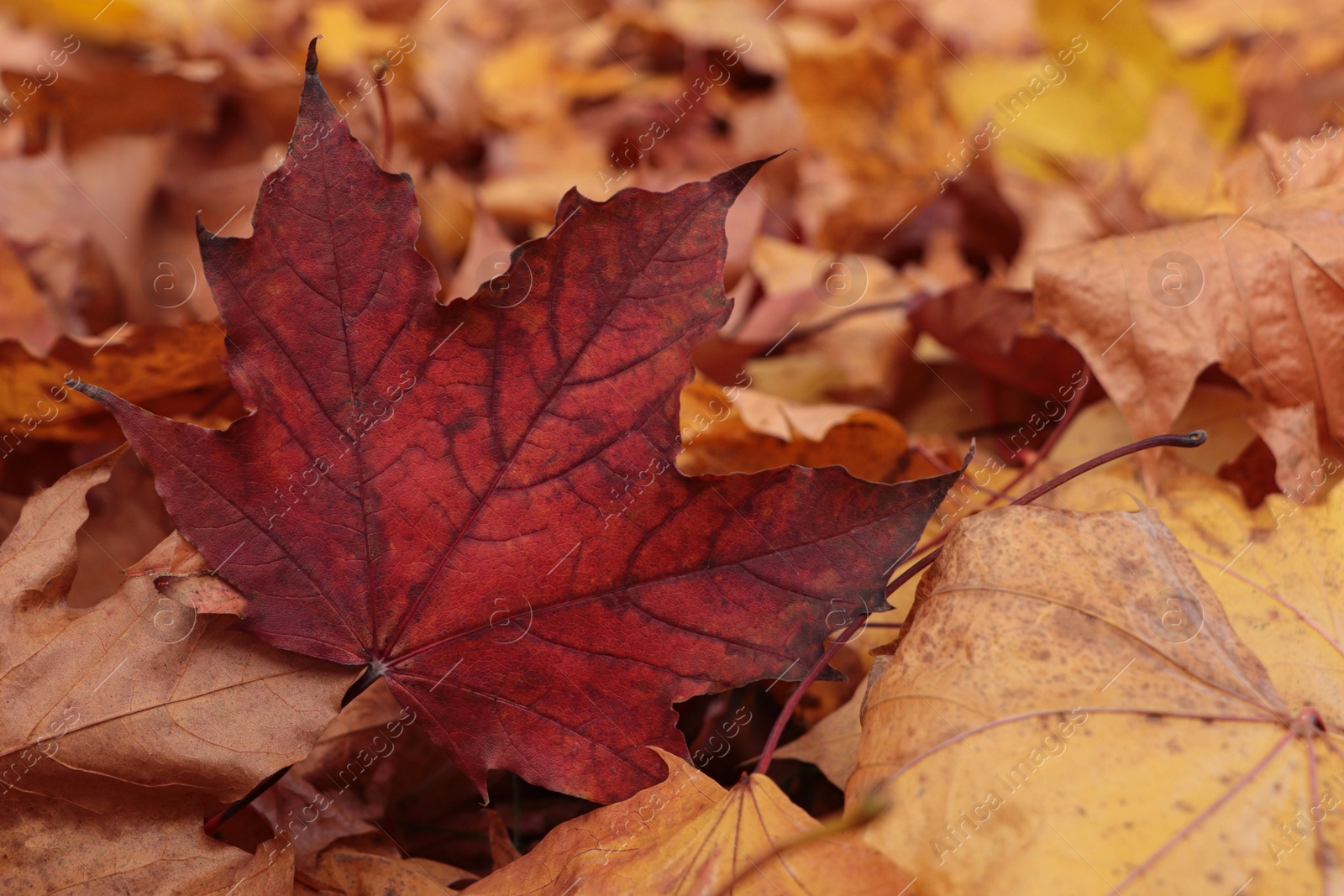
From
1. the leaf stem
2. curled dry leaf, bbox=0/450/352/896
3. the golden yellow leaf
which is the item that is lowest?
the golden yellow leaf

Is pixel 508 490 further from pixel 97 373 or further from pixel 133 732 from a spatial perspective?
pixel 97 373

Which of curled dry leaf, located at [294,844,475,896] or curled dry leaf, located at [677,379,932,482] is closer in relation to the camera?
curled dry leaf, located at [294,844,475,896]

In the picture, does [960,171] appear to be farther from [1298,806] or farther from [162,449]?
[162,449]

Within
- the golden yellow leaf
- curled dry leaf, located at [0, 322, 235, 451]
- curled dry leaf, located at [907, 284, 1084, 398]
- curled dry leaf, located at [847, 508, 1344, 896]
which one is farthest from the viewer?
the golden yellow leaf

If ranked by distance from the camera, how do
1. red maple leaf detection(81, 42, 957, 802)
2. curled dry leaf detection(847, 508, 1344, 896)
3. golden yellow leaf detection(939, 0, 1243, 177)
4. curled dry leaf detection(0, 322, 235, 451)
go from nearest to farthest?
curled dry leaf detection(847, 508, 1344, 896) → red maple leaf detection(81, 42, 957, 802) → curled dry leaf detection(0, 322, 235, 451) → golden yellow leaf detection(939, 0, 1243, 177)

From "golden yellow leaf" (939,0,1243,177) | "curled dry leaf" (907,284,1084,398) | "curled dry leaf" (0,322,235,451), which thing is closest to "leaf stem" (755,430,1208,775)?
"curled dry leaf" (907,284,1084,398)

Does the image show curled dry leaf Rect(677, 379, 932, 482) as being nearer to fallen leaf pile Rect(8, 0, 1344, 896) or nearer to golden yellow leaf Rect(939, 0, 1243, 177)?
fallen leaf pile Rect(8, 0, 1344, 896)

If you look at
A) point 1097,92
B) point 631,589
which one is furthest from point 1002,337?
point 1097,92
